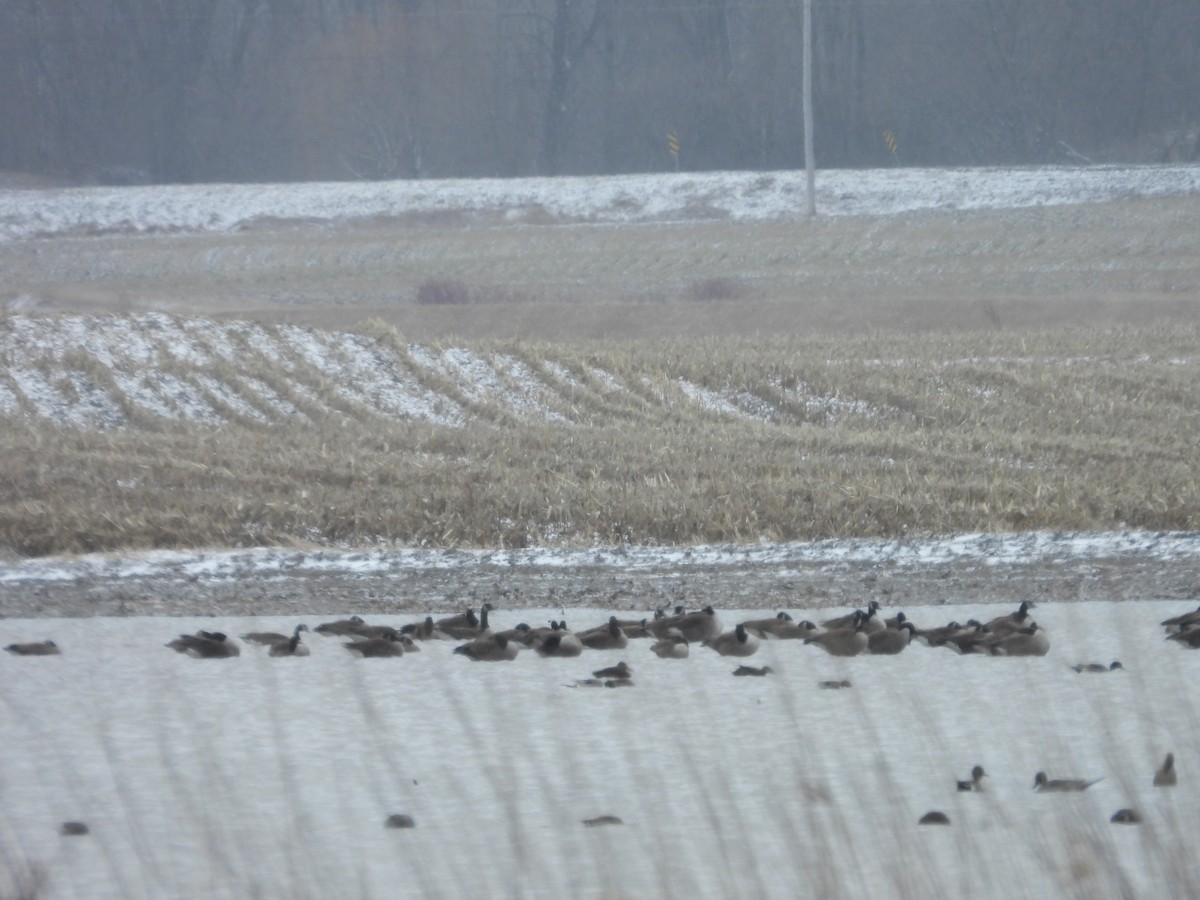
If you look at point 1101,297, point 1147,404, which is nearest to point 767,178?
point 1101,297

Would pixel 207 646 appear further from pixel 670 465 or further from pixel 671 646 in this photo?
pixel 670 465

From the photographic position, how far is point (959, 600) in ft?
21.2

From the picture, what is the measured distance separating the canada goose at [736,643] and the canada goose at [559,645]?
1.94 feet

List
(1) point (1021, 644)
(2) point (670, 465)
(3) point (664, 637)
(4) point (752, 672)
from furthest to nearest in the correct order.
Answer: (2) point (670, 465) → (3) point (664, 637) → (1) point (1021, 644) → (4) point (752, 672)

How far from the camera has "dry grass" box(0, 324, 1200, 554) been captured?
8070 mm

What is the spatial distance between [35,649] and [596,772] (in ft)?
9.79

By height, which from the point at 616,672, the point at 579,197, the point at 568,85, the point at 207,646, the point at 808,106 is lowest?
the point at 616,672

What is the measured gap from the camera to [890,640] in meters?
5.59

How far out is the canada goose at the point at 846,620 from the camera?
5.80 m

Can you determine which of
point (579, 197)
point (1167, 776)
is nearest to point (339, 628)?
point (1167, 776)

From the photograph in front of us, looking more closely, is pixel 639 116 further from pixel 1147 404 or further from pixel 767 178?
pixel 1147 404

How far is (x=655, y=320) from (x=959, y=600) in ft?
52.9

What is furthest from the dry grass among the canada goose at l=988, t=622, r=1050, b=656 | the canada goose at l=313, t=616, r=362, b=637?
the canada goose at l=988, t=622, r=1050, b=656

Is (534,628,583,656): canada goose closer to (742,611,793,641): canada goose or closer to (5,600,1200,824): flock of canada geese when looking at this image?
(5,600,1200,824): flock of canada geese
